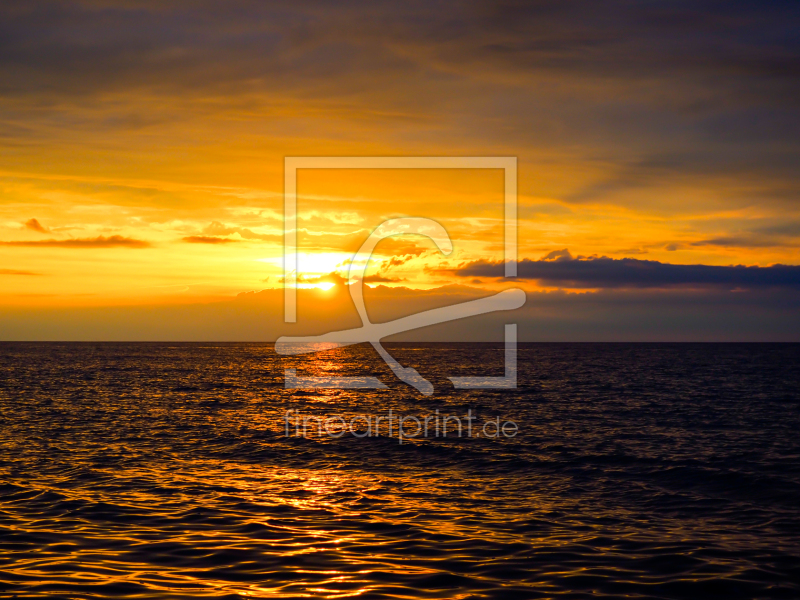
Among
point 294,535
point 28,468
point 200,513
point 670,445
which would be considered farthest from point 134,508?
point 670,445

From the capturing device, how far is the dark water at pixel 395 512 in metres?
13.2

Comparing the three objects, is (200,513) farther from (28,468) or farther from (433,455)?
(433,455)

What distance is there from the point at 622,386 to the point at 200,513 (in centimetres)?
6594

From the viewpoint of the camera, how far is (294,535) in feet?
53.3
